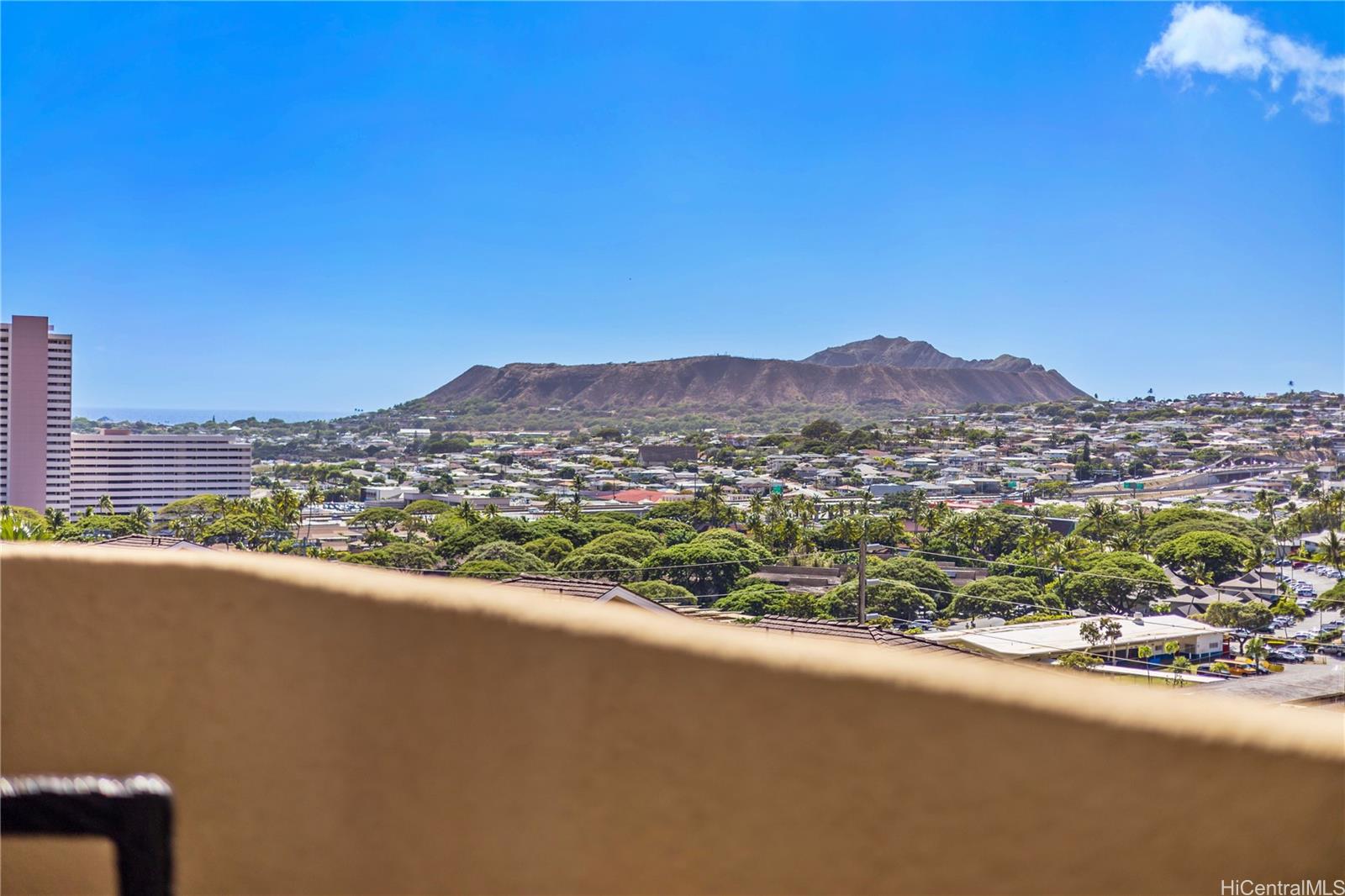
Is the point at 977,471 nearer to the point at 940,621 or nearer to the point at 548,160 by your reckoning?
the point at 548,160

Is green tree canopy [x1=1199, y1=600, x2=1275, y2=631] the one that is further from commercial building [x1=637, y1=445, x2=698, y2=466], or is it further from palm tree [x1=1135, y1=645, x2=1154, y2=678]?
commercial building [x1=637, y1=445, x2=698, y2=466]

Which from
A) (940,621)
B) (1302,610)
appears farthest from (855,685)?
(1302,610)

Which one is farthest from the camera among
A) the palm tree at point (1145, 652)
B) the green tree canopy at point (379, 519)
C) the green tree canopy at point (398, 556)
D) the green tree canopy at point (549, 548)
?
the green tree canopy at point (379, 519)

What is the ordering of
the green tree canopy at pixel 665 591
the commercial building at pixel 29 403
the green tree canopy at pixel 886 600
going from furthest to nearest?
the commercial building at pixel 29 403
the green tree canopy at pixel 886 600
the green tree canopy at pixel 665 591

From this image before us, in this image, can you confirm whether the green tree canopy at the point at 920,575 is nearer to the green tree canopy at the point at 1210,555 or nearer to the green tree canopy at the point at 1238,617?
the green tree canopy at the point at 1238,617

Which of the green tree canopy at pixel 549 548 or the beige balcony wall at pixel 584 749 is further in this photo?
the green tree canopy at pixel 549 548

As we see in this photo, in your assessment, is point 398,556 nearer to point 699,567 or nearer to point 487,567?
point 487,567

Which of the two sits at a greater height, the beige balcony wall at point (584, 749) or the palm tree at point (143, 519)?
the beige balcony wall at point (584, 749)

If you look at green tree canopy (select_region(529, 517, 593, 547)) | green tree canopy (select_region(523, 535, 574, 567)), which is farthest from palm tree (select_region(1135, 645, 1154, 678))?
green tree canopy (select_region(529, 517, 593, 547))

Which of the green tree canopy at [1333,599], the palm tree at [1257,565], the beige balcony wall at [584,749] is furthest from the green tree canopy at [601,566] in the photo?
the beige balcony wall at [584,749]
